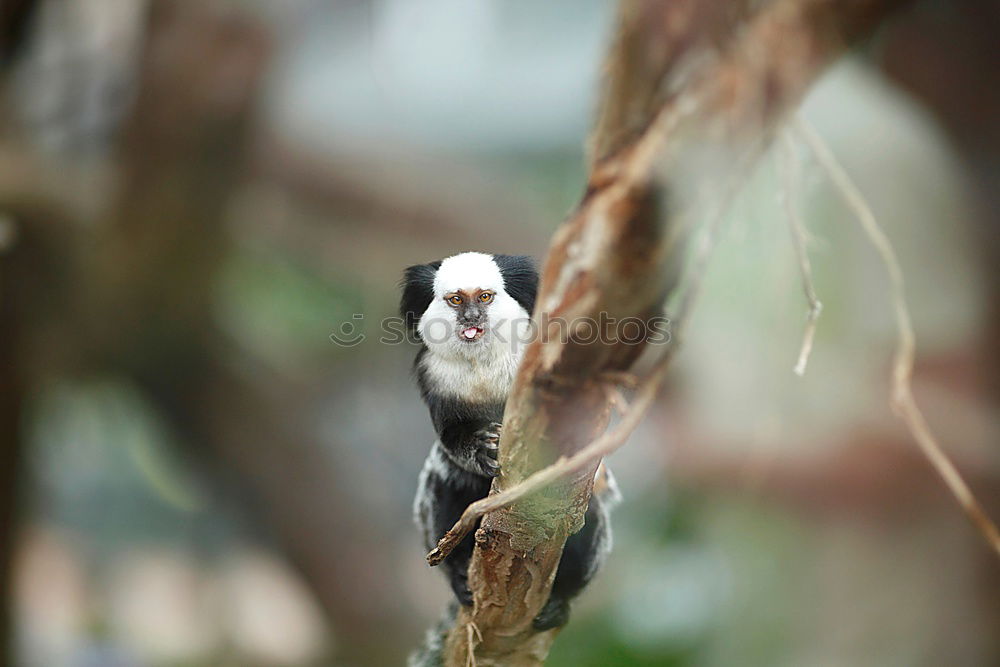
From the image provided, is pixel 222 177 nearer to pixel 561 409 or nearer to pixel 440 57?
pixel 440 57

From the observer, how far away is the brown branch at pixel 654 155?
0.55 m

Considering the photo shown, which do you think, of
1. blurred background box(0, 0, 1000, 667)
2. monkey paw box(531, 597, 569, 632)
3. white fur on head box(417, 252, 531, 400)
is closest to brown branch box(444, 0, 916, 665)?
white fur on head box(417, 252, 531, 400)

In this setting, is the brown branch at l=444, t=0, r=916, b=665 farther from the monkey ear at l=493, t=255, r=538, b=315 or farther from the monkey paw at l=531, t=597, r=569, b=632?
the monkey paw at l=531, t=597, r=569, b=632

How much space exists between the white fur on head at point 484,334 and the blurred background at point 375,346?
25cm

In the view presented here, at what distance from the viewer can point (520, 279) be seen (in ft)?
2.98

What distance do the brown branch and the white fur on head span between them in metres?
0.17

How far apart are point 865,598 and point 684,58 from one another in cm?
239

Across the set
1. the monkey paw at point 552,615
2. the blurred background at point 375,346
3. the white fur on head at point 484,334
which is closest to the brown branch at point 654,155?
the white fur on head at point 484,334

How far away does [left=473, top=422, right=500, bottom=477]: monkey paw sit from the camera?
1.04m

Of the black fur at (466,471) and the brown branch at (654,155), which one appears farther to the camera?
the black fur at (466,471)

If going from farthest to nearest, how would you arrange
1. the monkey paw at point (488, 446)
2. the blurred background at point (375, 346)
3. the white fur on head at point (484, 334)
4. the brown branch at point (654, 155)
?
the blurred background at point (375, 346) → the monkey paw at point (488, 446) → the white fur on head at point (484, 334) → the brown branch at point (654, 155)

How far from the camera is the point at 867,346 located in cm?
246

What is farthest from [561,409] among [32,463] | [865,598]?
[32,463]

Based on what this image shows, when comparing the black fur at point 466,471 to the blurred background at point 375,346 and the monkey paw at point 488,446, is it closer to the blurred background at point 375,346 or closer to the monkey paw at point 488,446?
the monkey paw at point 488,446
